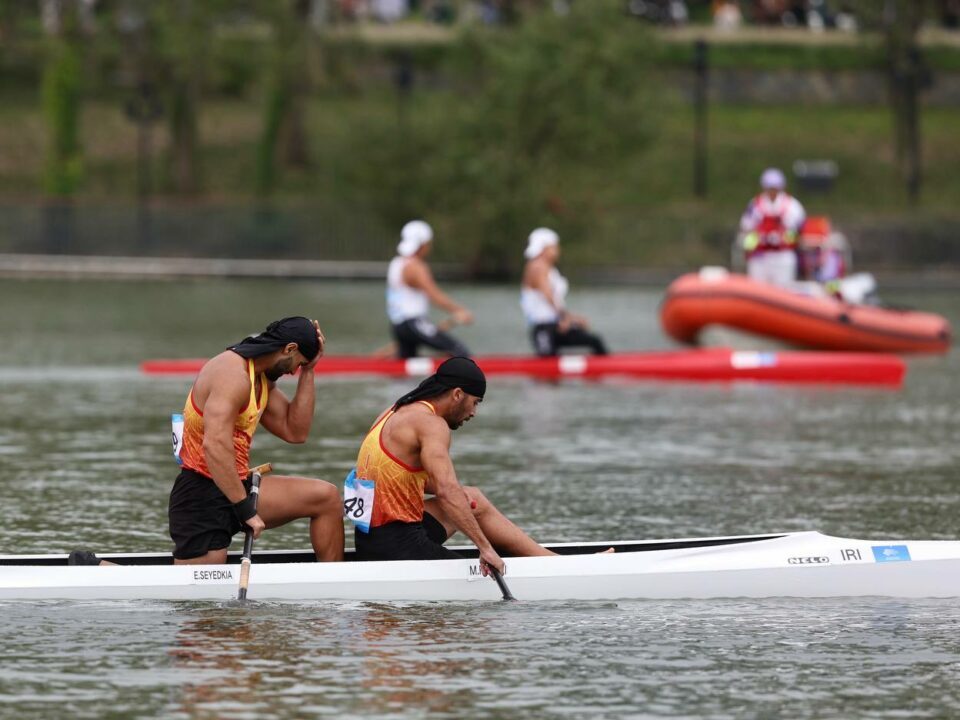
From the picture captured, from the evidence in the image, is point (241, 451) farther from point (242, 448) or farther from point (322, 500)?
point (322, 500)

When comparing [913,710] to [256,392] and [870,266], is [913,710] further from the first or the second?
[870,266]

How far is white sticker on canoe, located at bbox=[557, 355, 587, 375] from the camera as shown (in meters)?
25.0

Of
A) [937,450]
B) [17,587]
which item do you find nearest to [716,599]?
[17,587]

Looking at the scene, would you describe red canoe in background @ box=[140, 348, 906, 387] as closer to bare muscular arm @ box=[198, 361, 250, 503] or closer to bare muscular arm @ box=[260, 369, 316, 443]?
bare muscular arm @ box=[260, 369, 316, 443]

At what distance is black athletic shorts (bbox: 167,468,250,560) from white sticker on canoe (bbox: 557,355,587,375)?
44.5 feet

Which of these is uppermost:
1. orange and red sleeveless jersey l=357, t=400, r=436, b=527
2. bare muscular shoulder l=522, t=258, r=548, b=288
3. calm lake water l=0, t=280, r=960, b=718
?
bare muscular shoulder l=522, t=258, r=548, b=288

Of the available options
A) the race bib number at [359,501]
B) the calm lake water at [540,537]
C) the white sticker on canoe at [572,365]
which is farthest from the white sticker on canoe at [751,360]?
the race bib number at [359,501]

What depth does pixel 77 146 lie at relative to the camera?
54.3 metres

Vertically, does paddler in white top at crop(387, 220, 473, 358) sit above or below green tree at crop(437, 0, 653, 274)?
below

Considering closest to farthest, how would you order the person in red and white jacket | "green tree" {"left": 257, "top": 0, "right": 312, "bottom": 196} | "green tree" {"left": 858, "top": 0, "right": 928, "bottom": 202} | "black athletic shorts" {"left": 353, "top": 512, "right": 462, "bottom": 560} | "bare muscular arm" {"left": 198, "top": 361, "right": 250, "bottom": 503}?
1. "bare muscular arm" {"left": 198, "top": 361, "right": 250, "bottom": 503}
2. "black athletic shorts" {"left": 353, "top": 512, "right": 462, "bottom": 560}
3. the person in red and white jacket
4. "green tree" {"left": 257, "top": 0, "right": 312, "bottom": 196}
5. "green tree" {"left": 858, "top": 0, "right": 928, "bottom": 202}

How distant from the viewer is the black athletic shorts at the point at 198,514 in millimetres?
11586

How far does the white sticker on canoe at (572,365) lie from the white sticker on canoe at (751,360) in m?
1.72

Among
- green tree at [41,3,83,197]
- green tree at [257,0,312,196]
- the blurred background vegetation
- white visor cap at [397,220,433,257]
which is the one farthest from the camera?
green tree at [41,3,83,197]

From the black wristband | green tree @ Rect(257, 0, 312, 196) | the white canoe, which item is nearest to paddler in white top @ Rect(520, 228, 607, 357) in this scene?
the white canoe
